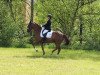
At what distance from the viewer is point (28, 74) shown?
54.7 feet

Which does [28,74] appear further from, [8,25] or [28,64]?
[8,25]

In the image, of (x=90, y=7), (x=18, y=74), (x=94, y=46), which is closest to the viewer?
Result: (x=18, y=74)

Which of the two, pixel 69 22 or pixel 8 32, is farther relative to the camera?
pixel 69 22

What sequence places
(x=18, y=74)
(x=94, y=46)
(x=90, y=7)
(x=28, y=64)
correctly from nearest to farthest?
1. (x=18, y=74)
2. (x=28, y=64)
3. (x=94, y=46)
4. (x=90, y=7)

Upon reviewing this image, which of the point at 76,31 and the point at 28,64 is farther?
the point at 76,31

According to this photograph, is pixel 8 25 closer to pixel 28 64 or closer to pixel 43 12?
pixel 43 12

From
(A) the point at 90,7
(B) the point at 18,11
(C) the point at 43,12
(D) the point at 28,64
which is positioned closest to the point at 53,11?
(C) the point at 43,12

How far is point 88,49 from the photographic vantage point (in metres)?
34.8

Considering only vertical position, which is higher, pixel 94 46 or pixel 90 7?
pixel 90 7

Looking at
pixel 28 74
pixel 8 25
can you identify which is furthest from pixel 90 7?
pixel 28 74

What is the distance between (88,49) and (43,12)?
17.8ft

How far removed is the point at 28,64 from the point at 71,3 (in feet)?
53.9

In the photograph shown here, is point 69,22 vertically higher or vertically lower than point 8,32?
higher

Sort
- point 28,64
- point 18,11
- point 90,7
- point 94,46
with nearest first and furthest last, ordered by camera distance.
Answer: point 28,64 < point 94,46 < point 90,7 < point 18,11
